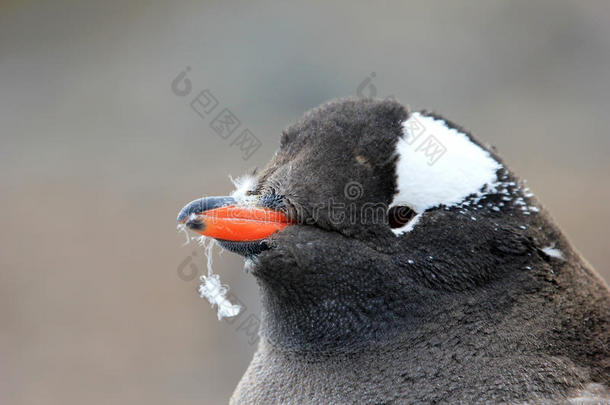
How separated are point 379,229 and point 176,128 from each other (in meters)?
9.22

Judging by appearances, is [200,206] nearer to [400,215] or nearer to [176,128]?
[400,215]

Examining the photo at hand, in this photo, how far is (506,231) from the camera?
7.77 ft

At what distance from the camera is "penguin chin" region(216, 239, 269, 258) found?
2330 mm

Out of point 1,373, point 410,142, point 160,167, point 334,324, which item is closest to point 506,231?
point 410,142

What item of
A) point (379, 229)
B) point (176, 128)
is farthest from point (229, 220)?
point (176, 128)

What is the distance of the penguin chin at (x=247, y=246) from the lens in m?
2.33

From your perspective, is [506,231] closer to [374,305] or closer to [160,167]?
[374,305]

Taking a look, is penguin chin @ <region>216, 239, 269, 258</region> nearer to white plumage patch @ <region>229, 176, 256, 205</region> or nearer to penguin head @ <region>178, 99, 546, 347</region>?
penguin head @ <region>178, 99, 546, 347</region>

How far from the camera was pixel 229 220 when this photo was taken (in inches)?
90.4

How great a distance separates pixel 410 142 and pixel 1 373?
717 cm

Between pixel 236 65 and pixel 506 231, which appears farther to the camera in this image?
pixel 236 65

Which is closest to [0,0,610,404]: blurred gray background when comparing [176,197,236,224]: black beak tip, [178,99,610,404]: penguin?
[178,99,610,404]: penguin

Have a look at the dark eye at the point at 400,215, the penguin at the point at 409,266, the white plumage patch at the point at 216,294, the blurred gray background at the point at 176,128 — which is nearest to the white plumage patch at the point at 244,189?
the penguin at the point at 409,266

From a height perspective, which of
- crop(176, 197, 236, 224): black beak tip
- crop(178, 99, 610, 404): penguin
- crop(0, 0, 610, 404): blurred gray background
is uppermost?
crop(0, 0, 610, 404): blurred gray background
